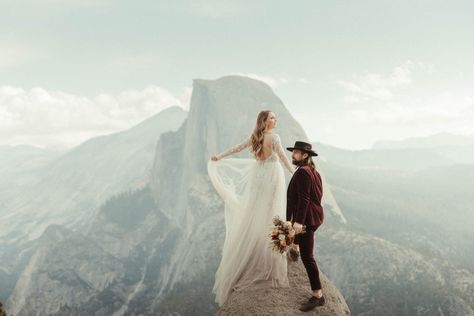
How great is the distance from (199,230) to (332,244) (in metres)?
64.4

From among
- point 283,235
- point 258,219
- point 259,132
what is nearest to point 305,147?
point 259,132

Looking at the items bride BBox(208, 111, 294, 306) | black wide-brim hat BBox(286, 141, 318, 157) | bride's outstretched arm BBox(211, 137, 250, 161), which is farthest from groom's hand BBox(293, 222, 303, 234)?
bride's outstretched arm BBox(211, 137, 250, 161)

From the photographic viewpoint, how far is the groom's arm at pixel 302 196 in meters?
7.59

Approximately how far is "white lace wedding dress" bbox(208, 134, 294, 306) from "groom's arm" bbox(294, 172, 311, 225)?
140 cm

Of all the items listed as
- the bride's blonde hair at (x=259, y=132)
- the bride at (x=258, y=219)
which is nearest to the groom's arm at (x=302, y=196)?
the bride at (x=258, y=219)

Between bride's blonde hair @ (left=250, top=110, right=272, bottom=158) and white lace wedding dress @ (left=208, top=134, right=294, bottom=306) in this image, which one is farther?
white lace wedding dress @ (left=208, top=134, right=294, bottom=306)

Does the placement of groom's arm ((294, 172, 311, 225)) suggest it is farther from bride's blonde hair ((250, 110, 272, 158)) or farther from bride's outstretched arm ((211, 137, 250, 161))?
bride's outstretched arm ((211, 137, 250, 161))

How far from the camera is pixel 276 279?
9.20 m

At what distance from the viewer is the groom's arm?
759cm

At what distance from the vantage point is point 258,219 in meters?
9.81

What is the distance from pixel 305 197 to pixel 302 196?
59 mm

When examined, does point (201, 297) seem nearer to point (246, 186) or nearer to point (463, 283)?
point (463, 283)

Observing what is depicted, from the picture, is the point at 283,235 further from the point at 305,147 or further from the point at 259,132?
the point at 259,132

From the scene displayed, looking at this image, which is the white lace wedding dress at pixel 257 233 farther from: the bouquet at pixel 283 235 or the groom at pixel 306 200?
the bouquet at pixel 283 235
